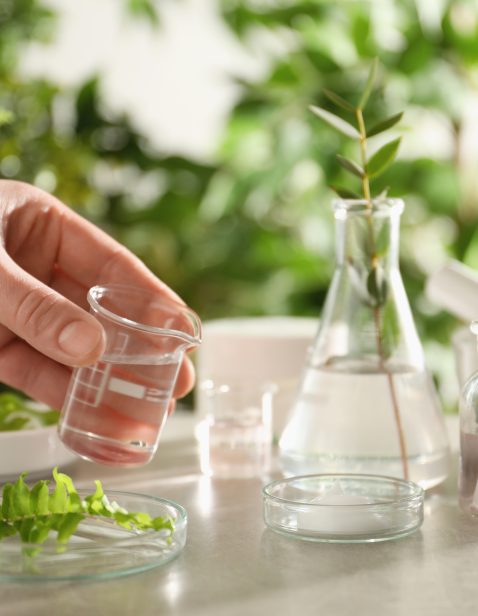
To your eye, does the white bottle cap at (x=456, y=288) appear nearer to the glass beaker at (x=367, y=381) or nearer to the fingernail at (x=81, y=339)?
the glass beaker at (x=367, y=381)

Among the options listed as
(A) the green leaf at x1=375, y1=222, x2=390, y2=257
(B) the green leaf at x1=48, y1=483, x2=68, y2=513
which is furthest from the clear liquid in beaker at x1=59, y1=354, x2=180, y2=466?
(A) the green leaf at x1=375, y1=222, x2=390, y2=257

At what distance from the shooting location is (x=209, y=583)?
2.06 ft

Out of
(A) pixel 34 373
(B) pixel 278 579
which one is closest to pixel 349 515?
(B) pixel 278 579

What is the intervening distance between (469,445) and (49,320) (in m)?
0.34

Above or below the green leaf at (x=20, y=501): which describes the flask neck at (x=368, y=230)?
above

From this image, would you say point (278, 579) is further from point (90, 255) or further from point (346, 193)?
point (90, 255)

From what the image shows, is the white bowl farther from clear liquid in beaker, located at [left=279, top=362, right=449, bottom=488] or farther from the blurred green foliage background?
the blurred green foliage background

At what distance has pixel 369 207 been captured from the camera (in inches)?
33.5

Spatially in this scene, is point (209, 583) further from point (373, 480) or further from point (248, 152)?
point (248, 152)

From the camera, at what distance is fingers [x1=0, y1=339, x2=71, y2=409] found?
1003 mm

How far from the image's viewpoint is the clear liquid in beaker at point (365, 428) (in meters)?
0.83

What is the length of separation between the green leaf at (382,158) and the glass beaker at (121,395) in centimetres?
21

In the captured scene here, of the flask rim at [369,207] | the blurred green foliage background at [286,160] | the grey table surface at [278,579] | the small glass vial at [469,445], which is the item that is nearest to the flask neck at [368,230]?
the flask rim at [369,207]

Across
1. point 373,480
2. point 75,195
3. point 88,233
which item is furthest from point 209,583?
point 75,195
